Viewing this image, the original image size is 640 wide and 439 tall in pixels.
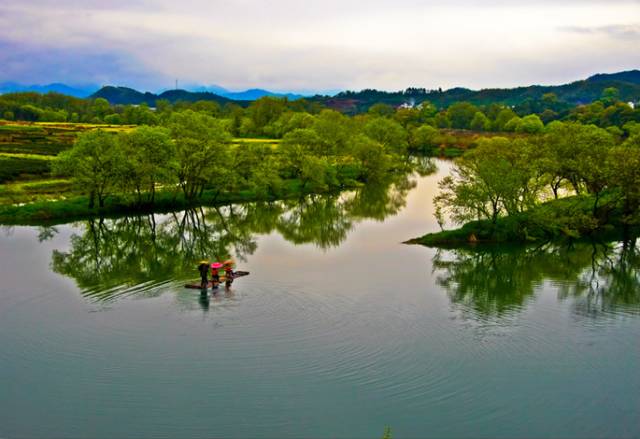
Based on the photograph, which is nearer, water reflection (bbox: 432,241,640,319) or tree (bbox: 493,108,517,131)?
water reflection (bbox: 432,241,640,319)

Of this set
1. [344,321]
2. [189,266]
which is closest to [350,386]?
[344,321]

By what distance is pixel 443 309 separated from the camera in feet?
95.7

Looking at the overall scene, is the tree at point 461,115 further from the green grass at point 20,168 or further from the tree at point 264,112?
the green grass at point 20,168

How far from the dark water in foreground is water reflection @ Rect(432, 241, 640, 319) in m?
0.19

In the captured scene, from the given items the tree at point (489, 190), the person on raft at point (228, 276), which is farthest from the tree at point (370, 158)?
the person on raft at point (228, 276)

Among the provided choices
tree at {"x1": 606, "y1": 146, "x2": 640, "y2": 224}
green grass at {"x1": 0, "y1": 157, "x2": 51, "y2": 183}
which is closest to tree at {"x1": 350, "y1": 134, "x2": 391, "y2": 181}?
tree at {"x1": 606, "y1": 146, "x2": 640, "y2": 224}

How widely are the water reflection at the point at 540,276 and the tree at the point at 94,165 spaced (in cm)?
3072

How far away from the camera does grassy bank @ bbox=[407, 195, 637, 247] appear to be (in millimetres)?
43719

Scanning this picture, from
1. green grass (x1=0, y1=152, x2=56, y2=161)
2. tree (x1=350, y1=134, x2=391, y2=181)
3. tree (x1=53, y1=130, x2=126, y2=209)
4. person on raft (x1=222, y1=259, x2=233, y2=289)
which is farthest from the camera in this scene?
tree (x1=350, y1=134, x2=391, y2=181)

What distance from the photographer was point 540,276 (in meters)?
35.8

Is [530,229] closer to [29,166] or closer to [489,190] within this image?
[489,190]

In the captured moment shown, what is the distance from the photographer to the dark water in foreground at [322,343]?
61.6 ft

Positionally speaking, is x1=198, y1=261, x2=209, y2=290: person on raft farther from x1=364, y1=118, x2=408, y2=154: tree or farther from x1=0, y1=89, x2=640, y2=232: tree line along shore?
x1=364, y1=118, x2=408, y2=154: tree

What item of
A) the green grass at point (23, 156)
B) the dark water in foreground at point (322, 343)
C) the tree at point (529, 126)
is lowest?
the dark water in foreground at point (322, 343)
